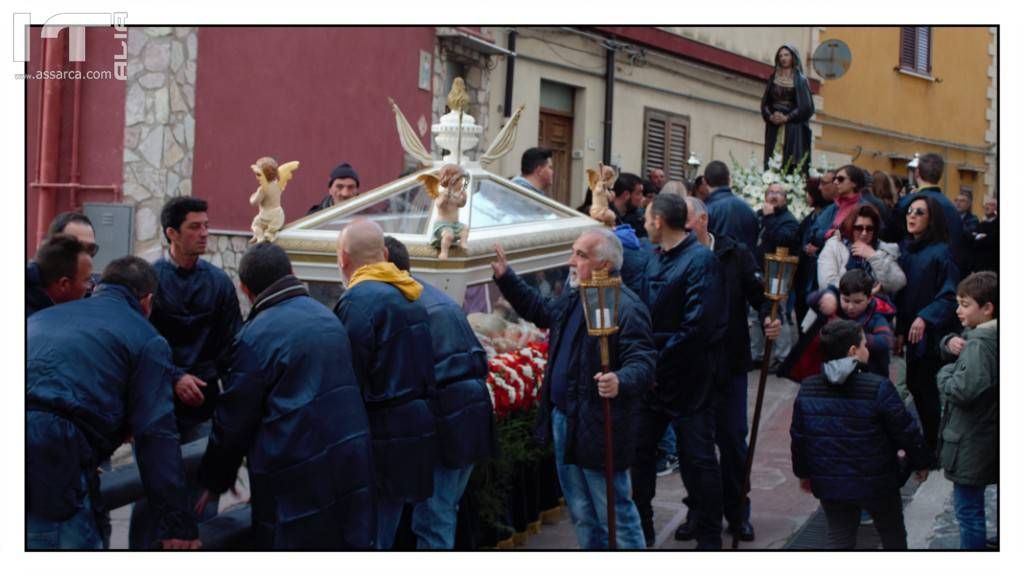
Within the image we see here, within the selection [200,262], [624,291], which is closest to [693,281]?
[624,291]

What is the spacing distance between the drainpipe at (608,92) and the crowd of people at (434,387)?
361 inches

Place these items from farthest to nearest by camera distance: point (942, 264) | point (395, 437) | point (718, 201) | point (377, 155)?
point (377, 155)
point (718, 201)
point (942, 264)
point (395, 437)

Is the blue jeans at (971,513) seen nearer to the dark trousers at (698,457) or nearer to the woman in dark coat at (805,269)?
the dark trousers at (698,457)

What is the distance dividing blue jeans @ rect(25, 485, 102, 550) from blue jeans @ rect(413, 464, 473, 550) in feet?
5.06

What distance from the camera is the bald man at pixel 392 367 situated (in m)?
4.98

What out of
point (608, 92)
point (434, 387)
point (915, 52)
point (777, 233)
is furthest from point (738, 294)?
point (915, 52)

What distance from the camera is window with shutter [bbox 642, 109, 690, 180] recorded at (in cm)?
1753

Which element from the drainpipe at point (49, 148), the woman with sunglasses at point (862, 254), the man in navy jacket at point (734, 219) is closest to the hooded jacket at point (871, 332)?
the woman with sunglasses at point (862, 254)

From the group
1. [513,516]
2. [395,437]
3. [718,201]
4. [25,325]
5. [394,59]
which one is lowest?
[513,516]

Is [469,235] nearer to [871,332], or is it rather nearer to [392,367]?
[392,367]

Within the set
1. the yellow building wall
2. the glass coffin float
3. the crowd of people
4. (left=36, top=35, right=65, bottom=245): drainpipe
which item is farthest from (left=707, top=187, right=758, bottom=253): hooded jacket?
the yellow building wall

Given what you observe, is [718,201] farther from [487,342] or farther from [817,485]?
[817,485]

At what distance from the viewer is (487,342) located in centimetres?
659

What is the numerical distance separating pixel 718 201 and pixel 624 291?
360 centimetres
